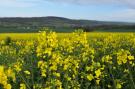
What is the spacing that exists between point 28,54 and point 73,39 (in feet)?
6.57

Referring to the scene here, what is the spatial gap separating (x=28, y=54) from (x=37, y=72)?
6.50 ft

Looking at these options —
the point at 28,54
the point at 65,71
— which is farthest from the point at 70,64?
the point at 28,54

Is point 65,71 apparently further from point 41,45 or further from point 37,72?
point 37,72

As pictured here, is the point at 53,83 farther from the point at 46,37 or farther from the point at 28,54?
the point at 28,54

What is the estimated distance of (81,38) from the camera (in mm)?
7406

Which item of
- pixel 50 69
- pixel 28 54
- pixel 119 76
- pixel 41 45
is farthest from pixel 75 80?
pixel 28 54

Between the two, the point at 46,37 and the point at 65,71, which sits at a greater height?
the point at 46,37

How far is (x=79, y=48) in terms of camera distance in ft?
24.5

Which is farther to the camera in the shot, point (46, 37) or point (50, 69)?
point (46, 37)

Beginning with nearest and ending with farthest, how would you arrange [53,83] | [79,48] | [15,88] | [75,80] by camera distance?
[53,83], [75,80], [15,88], [79,48]

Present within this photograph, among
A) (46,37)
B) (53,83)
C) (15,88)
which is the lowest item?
(15,88)

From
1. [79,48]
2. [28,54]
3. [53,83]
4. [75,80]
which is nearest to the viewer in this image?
[53,83]

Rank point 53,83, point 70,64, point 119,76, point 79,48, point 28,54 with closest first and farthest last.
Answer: point 53,83, point 70,64, point 119,76, point 79,48, point 28,54

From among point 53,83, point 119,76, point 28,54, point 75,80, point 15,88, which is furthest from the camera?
point 28,54
